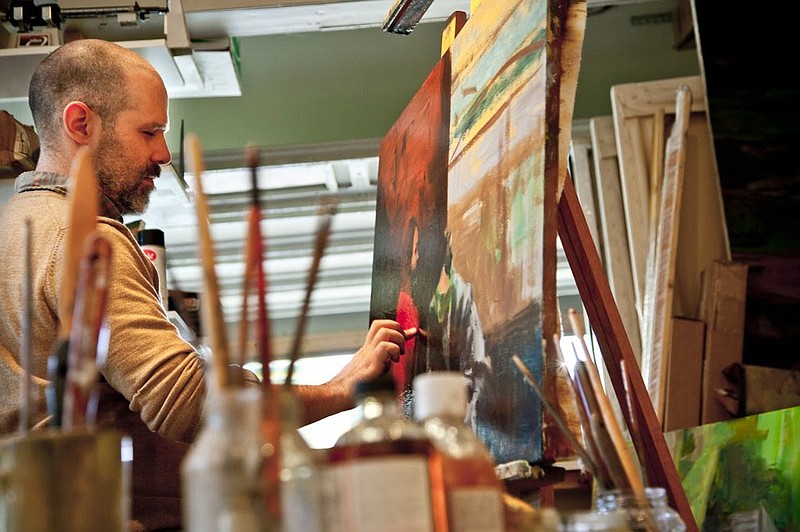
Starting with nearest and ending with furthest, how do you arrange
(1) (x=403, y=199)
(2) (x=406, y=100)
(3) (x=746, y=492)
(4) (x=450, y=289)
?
(4) (x=450, y=289) → (1) (x=403, y=199) → (3) (x=746, y=492) → (2) (x=406, y=100)

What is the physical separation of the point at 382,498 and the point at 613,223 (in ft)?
12.6

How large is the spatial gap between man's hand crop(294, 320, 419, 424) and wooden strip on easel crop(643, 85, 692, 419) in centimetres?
188

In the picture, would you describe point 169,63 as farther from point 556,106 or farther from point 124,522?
point 124,522

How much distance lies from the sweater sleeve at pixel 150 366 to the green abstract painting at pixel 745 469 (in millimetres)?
1695

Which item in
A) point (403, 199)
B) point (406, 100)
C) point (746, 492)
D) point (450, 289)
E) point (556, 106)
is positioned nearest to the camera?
point (556, 106)

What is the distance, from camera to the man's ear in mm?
2367

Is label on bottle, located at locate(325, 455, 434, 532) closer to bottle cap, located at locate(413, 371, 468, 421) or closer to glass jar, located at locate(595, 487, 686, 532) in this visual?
bottle cap, located at locate(413, 371, 468, 421)

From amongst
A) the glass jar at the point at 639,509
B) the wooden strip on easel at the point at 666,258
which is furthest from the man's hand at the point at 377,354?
the wooden strip on easel at the point at 666,258

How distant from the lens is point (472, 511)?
0.95m

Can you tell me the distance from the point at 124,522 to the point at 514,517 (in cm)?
40

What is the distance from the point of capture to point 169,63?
3963mm

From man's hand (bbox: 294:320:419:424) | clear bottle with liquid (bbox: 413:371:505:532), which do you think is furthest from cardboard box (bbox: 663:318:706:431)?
clear bottle with liquid (bbox: 413:371:505:532)

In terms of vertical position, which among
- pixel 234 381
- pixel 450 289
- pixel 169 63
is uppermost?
pixel 169 63

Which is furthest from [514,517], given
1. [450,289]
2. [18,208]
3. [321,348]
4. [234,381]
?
[321,348]
